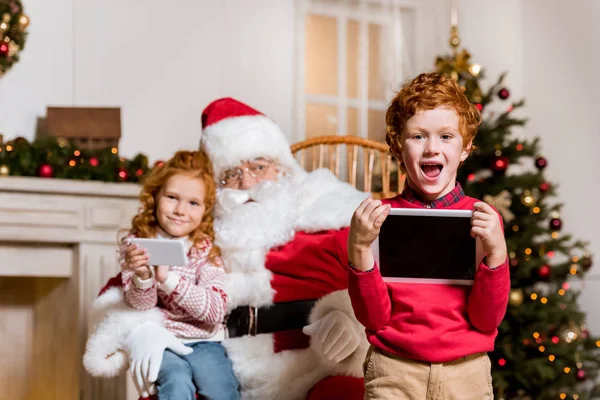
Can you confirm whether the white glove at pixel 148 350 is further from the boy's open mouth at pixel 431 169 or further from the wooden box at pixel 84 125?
the wooden box at pixel 84 125

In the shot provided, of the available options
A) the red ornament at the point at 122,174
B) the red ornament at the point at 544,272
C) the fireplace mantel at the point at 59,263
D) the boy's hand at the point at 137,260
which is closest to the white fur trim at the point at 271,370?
the boy's hand at the point at 137,260

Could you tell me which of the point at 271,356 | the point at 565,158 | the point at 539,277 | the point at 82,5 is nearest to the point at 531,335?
the point at 539,277

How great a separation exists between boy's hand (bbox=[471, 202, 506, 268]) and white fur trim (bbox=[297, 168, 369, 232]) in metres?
0.96

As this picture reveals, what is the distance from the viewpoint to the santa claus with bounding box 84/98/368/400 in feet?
7.55

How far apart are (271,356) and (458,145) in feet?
3.37

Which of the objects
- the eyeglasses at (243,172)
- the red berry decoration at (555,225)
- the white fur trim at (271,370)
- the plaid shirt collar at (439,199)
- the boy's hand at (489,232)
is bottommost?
the white fur trim at (271,370)

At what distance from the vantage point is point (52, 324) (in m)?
3.66

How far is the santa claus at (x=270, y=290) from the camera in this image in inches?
90.7

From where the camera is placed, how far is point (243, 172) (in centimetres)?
277

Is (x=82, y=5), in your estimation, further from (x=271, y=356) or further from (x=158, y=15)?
(x=271, y=356)

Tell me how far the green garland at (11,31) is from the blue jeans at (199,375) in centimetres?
210

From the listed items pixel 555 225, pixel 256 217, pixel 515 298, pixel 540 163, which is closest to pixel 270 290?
pixel 256 217

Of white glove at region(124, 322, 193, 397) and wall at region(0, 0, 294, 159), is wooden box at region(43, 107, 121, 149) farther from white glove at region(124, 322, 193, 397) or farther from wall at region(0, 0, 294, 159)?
white glove at region(124, 322, 193, 397)

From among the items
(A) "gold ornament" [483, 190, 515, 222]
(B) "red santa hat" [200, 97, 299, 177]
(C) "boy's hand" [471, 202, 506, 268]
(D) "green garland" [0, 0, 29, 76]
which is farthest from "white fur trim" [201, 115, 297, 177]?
(A) "gold ornament" [483, 190, 515, 222]
